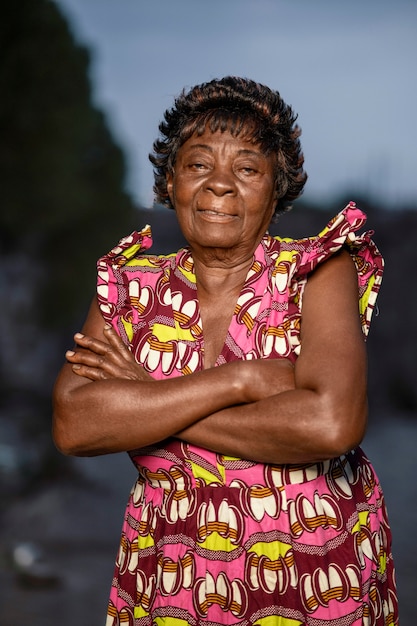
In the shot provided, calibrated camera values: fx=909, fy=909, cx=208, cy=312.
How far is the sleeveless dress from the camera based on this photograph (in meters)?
1.88

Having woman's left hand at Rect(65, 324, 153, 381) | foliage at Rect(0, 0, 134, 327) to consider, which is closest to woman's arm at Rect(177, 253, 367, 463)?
woman's left hand at Rect(65, 324, 153, 381)

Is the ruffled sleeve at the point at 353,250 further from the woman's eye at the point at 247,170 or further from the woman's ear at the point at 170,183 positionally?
the woman's ear at the point at 170,183

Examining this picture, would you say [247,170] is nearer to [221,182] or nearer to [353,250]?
[221,182]

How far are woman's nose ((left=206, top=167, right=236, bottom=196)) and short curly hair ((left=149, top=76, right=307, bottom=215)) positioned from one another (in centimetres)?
9

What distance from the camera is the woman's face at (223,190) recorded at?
1983 millimetres

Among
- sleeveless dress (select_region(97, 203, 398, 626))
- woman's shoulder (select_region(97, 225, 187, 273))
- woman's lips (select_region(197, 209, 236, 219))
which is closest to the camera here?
sleeveless dress (select_region(97, 203, 398, 626))

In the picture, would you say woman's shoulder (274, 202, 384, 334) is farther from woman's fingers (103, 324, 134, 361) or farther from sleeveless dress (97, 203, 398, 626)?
woman's fingers (103, 324, 134, 361)

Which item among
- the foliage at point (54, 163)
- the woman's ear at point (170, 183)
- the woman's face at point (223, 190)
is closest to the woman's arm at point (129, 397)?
the woman's face at point (223, 190)

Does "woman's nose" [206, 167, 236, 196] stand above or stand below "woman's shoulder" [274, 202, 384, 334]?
above

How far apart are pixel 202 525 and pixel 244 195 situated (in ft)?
2.35

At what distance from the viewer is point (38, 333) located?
887 cm

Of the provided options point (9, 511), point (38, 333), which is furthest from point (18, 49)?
point (9, 511)

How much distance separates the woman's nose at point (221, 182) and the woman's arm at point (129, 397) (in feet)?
1.26

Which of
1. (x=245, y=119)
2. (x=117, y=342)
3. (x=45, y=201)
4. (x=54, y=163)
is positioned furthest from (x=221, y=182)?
(x=45, y=201)
